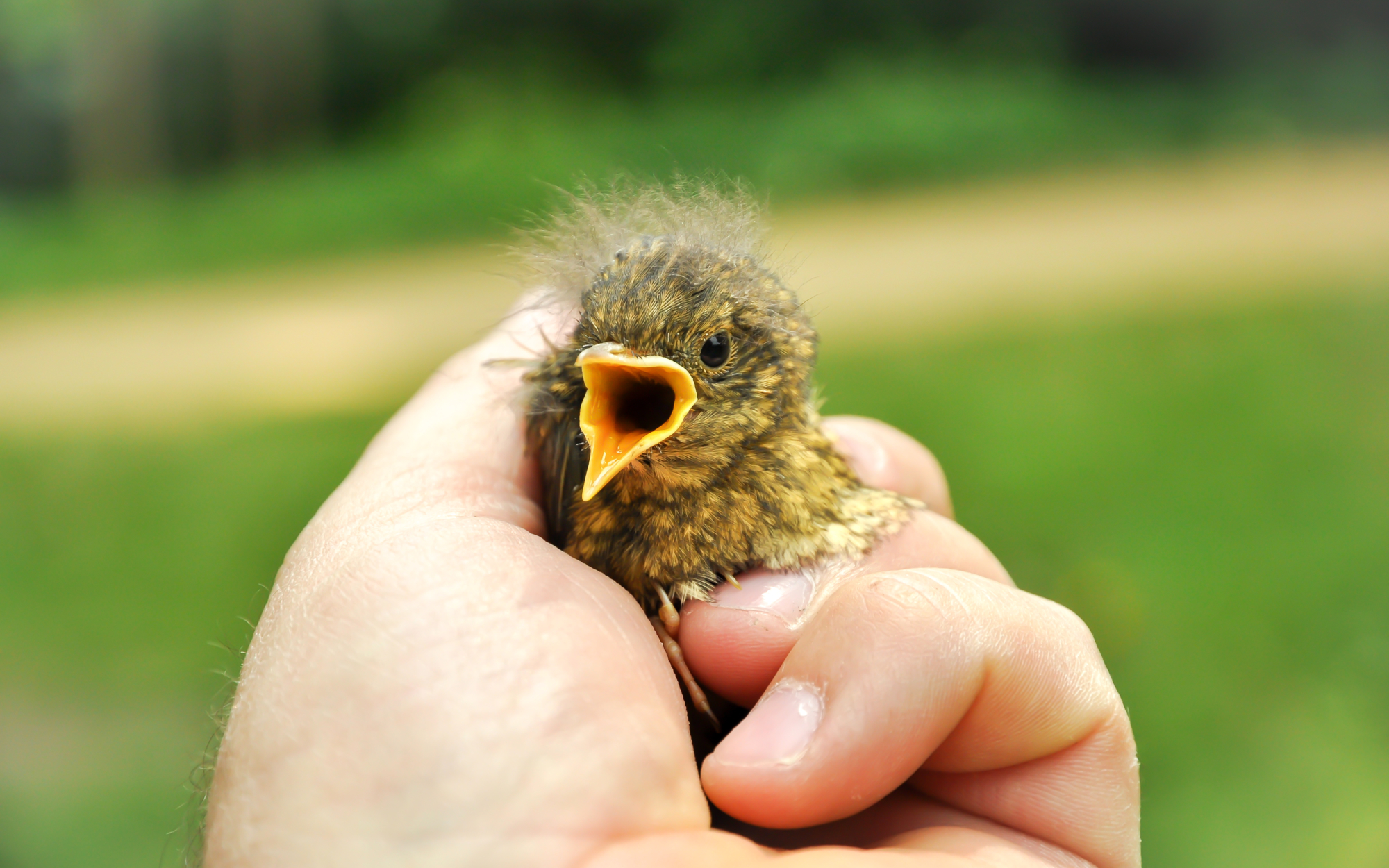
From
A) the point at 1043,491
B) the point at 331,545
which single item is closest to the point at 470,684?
the point at 331,545

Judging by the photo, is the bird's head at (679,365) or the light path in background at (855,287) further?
the light path in background at (855,287)

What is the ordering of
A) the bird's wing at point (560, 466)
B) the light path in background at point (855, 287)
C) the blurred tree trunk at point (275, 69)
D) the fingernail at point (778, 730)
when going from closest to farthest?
the fingernail at point (778, 730) → the bird's wing at point (560, 466) → the light path in background at point (855, 287) → the blurred tree trunk at point (275, 69)

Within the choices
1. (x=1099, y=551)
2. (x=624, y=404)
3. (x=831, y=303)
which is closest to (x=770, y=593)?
(x=624, y=404)

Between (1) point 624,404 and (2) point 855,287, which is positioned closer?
(1) point 624,404

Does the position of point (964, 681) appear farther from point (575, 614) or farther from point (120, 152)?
point (120, 152)

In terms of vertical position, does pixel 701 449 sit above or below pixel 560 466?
above

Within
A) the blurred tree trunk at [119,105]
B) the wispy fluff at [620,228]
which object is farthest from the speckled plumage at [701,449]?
the blurred tree trunk at [119,105]

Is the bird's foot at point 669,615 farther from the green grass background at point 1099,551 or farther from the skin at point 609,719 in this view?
the green grass background at point 1099,551

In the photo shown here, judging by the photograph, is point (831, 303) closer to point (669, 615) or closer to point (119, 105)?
point (669, 615)
